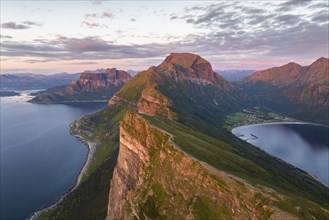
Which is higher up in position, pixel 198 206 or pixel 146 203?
pixel 198 206

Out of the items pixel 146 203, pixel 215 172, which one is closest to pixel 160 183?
pixel 146 203

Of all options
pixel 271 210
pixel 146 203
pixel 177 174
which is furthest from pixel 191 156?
pixel 271 210

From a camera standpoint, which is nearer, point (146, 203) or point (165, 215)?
point (165, 215)

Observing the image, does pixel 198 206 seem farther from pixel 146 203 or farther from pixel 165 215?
pixel 146 203

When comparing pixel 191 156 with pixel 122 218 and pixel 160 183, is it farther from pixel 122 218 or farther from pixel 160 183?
pixel 122 218

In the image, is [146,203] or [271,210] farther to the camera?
[146,203]

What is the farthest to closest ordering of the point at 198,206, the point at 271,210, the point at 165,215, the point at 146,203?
the point at 146,203, the point at 165,215, the point at 198,206, the point at 271,210

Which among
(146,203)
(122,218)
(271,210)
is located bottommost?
(122,218)

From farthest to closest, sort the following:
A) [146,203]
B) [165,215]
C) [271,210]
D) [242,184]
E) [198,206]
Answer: [146,203], [165,215], [198,206], [242,184], [271,210]

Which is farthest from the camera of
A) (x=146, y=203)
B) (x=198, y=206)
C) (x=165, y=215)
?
(x=146, y=203)
